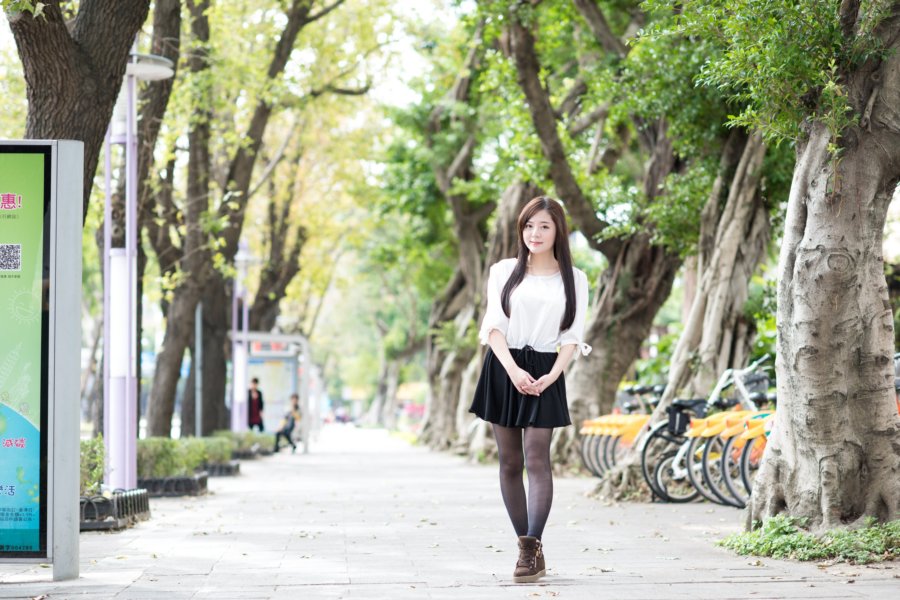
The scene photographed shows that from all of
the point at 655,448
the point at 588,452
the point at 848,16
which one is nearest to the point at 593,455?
the point at 588,452

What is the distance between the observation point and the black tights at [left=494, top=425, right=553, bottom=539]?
23.0ft

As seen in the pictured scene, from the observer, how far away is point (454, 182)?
89.5 feet

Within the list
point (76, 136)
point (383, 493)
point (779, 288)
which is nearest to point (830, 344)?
point (779, 288)

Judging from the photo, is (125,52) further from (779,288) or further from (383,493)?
(383,493)

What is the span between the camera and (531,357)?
7.18m

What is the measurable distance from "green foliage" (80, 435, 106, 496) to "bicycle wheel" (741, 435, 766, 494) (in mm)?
5343

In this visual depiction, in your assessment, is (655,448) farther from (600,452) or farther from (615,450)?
(600,452)

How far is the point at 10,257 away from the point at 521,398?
9.27 ft

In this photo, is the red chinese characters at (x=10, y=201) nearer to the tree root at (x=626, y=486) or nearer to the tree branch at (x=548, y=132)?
the tree root at (x=626, y=486)

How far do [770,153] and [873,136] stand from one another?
665 centimetres

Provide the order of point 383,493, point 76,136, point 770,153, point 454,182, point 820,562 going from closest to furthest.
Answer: point 820,562
point 76,136
point 770,153
point 383,493
point 454,182

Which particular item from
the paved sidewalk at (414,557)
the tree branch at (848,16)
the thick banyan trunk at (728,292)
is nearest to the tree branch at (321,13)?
the thick banyan trunk at (728,292)

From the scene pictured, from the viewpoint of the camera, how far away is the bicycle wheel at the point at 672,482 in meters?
13.8

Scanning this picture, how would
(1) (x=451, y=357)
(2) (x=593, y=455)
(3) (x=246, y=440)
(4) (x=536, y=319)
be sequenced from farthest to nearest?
(1) (x=451, y=357), (3) (x=246, y=440), (2) (x=593, y=455), (4) (x=536, y=319)
